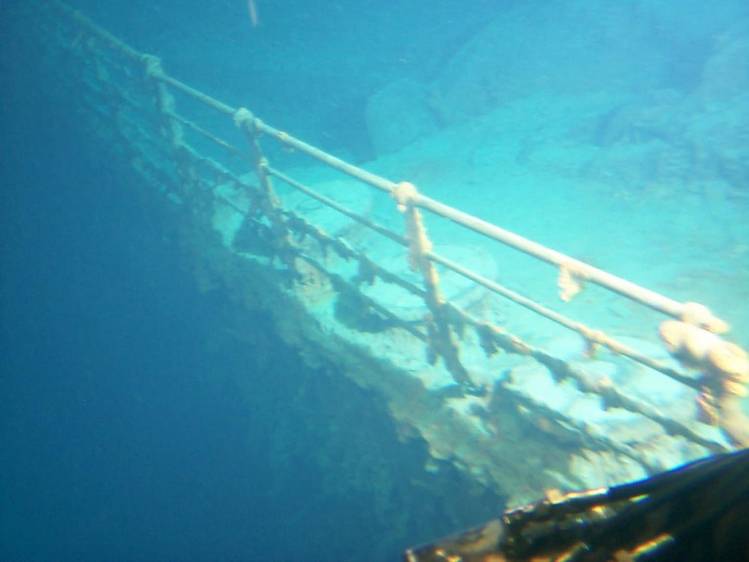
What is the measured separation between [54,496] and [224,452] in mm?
7290

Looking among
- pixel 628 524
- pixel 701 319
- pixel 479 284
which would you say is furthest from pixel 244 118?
pixel 628 524

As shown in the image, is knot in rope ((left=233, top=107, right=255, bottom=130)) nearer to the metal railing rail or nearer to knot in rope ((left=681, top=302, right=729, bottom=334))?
the metal railing rail

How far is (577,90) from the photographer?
417 inches

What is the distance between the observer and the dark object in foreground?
112cm

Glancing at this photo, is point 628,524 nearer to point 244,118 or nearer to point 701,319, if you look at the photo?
point 701,319

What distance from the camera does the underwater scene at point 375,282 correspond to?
2.90 m

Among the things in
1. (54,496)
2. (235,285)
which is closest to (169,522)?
(54,496)

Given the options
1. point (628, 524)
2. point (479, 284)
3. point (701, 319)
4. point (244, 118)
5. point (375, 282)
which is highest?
point (244, 118)

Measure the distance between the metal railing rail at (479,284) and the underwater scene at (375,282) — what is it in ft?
0.06

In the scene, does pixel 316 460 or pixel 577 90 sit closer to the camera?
pixel 316 460

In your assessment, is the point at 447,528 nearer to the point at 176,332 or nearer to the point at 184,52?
the point at 176,332

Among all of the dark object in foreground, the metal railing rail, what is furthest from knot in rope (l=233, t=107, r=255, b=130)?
the dark object in foreground

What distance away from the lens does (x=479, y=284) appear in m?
3.51

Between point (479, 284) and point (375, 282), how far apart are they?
4.38ft
